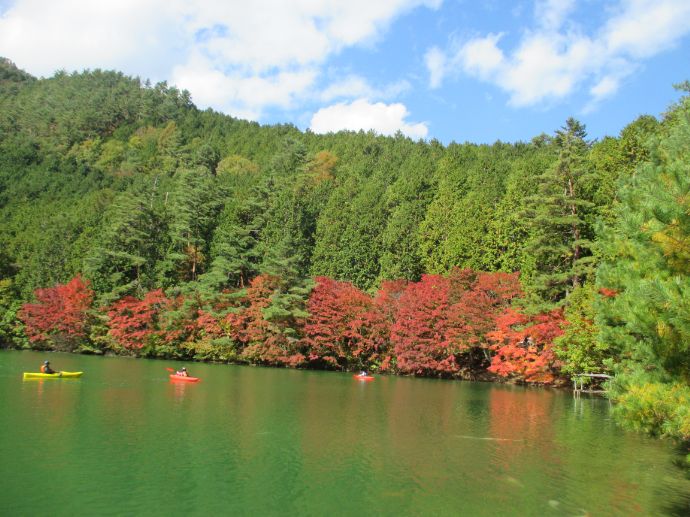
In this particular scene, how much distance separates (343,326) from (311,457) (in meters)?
28.3

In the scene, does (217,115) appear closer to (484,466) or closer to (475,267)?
(475,267)

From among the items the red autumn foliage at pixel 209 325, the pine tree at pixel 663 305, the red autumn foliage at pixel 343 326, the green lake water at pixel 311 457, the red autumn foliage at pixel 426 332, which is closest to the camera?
the pine tree at pixel 663 305

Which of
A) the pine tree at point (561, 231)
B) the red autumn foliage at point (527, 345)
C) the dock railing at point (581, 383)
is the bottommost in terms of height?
the dock railing at point (581, 383)

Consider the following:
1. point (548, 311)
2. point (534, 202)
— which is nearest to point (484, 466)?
point (548, 311)

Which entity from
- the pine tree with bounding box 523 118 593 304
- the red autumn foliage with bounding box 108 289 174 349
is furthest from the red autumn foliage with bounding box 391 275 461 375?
the red autumn foliage with bounding box 108 289 174 349

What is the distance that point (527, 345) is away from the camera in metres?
36.6

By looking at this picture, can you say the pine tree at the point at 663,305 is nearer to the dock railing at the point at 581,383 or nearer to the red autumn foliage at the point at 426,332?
the dock railing at the point at 581,383

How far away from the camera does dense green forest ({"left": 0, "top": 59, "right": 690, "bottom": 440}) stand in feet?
53.2

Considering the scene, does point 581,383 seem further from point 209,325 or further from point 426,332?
point 209,325

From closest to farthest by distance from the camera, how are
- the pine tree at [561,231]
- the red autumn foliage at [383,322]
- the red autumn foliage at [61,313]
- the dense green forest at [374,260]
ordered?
the dense green forest at [374,260], the pine tree at [561,231], the red autumn foliage at [383,322], the red autumn foliage at [61,313]

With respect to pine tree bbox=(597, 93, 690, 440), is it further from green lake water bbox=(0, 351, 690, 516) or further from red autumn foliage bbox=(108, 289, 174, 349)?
red autumn foliage bbox=(108, 289, 174, 349)

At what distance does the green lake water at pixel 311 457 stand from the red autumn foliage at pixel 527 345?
8.03m

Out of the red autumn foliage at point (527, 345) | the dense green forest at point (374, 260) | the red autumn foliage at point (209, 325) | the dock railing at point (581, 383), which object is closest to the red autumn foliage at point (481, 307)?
the dense green forest at point (374, 260)

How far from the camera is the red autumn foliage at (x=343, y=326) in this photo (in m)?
43.0
